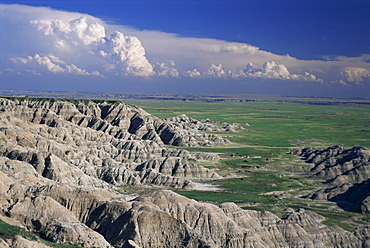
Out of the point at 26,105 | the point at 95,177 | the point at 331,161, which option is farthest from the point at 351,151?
the point at 26,105

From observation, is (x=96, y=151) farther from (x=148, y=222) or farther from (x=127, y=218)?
(x=148, y=222)

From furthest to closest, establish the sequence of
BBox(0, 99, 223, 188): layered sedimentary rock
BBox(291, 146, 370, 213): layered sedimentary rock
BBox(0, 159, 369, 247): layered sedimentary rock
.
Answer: BBox(0, 99, 223, 188): layered sedimentary rock → BBox(291, 146, 370, 213): layered sedimentary rock → BBox(0, 159, 369, 247): layered sedimentary rock

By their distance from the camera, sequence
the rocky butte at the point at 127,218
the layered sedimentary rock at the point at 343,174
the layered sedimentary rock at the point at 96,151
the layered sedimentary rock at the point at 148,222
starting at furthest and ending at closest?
the layered sedimentary rock at the point at 96,151 → the layered sedimentary rock at the point at 343,174 → the layered sedimentary rock at the point at 148,222 → the rocky butte at the point at 127,218

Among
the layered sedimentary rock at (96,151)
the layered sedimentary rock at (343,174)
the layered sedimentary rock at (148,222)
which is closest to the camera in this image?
the layered sedimentary rock at (148,222)

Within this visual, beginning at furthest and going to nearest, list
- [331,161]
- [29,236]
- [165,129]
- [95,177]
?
[165,129]
[331,161]
[95,177]
[29,236]

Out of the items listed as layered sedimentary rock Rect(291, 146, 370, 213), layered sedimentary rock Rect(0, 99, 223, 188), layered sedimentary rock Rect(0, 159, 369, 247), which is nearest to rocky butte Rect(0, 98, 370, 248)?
layered sedimentary rock Rect(0, 159, 369, 247)

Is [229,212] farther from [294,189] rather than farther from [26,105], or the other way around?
[26,105]

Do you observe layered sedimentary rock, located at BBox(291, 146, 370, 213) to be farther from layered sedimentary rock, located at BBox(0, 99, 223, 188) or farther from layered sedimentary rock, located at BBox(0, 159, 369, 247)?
layered sedimentary rock, located at BBox(0, 99, 223, 188)

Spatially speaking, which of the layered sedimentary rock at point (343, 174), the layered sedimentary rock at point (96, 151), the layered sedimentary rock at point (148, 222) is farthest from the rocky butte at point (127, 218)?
the layered sedimentary rock at point (343, 174)

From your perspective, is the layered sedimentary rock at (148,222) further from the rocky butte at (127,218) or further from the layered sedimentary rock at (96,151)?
the layered sedimentary rock at (96,151)
